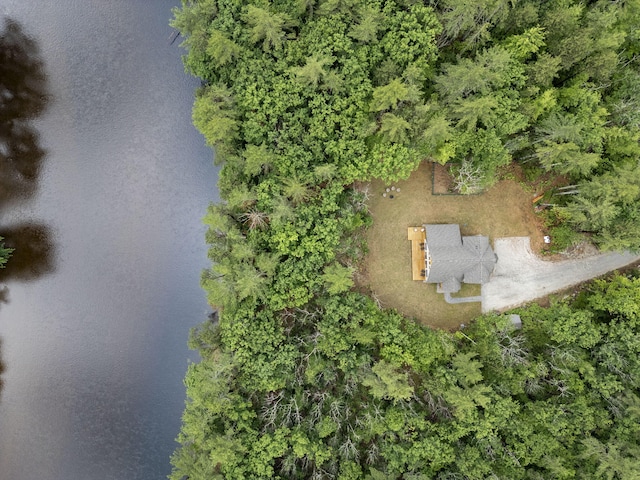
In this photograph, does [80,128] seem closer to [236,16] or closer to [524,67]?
[236,16]

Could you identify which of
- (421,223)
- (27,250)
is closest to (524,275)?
(421,223)

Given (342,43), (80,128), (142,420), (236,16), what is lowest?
(142,420)

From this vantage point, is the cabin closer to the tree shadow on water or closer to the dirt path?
the dirt path

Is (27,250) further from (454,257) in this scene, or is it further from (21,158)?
(454,257)

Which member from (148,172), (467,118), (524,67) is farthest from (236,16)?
(524,67)

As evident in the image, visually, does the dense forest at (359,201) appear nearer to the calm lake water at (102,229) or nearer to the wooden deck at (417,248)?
the wooden deck at (417,248)

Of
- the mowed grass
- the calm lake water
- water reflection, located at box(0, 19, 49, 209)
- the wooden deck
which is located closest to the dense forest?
the mowed grass
